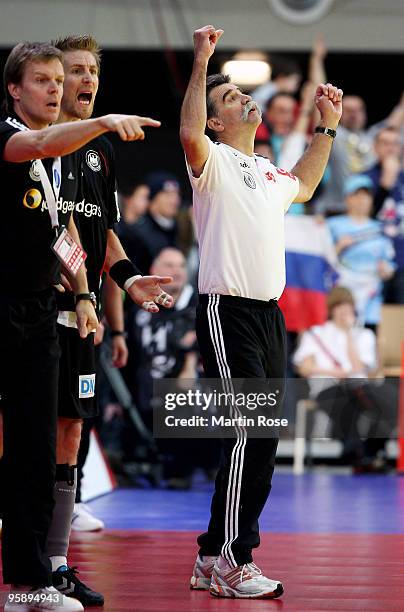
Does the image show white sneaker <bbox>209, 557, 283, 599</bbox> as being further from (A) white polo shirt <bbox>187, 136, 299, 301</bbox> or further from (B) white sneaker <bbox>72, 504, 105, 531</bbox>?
(B) white sneaker <bbox>72, 504, 105, 531</bbox>

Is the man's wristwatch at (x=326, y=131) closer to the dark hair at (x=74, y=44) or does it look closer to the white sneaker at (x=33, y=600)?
the dark hair at (x=74, y=44)

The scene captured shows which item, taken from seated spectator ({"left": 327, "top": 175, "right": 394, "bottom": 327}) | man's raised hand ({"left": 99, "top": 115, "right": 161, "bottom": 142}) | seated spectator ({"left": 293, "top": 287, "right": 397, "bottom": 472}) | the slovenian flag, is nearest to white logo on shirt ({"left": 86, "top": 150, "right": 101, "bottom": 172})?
man's raised hand ({"left": 99, "top": 115, "right": 161, "bottom": 142})

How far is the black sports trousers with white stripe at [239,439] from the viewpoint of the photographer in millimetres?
3623

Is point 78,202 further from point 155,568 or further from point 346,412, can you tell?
point 346,412

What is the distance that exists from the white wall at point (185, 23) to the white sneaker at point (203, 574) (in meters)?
7.97

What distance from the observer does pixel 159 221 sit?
31.4 ft

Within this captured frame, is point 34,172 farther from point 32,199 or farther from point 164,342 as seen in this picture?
point 164,342

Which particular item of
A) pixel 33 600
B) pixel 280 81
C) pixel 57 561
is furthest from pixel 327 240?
pixel 33 600

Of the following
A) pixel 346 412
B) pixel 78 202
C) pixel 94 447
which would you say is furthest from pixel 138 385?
pixel 78 202

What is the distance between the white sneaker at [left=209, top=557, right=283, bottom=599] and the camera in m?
3.54

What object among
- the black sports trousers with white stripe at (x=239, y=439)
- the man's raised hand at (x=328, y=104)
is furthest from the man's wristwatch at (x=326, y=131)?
the black sports trousers with white stripe at (x=239, y=439)

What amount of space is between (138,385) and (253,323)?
4.53 meters

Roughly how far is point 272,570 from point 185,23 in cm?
789

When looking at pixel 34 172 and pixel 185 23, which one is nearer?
pixel 34 172
